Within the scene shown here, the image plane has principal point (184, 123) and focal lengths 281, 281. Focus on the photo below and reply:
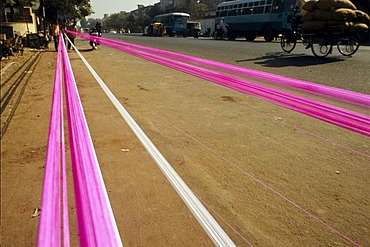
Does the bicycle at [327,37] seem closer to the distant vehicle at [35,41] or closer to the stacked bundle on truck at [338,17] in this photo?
the stacked bundle on truck at [338,17]

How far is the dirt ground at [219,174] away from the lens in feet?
6.97

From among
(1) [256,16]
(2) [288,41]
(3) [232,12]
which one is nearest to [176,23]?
(3) [232,12]

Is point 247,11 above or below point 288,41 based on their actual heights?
above

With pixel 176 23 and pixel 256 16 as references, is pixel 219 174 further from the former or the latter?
pixel 176 23

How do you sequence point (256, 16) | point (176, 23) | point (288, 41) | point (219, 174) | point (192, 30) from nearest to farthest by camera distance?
point (219, 174), point (288, 41), point (256, 16), point (176, 23), point (192, 30)

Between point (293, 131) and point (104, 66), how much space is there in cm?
871

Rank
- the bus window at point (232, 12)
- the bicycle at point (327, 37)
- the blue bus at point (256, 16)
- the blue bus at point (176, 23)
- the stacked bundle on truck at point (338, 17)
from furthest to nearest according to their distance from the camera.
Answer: the blue bus at point (176, 23)
the bus window at point (232, 12)
the blue bus at point (256, 16)
the bicycle at point (327, 37)
the stacked bundle on truck at point (338, 17)

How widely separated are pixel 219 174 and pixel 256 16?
22.1m

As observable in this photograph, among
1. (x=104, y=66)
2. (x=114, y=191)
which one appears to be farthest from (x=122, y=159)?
(x=104, y=66)

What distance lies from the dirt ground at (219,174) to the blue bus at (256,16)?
15465 millimetres

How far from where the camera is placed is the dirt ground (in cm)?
212

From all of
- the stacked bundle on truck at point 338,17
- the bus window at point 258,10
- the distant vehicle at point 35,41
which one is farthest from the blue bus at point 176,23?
the stacked bundle on truck at point 338,17

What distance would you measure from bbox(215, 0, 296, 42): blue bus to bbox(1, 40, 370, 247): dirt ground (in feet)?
50.7

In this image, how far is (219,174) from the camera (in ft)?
9.56
